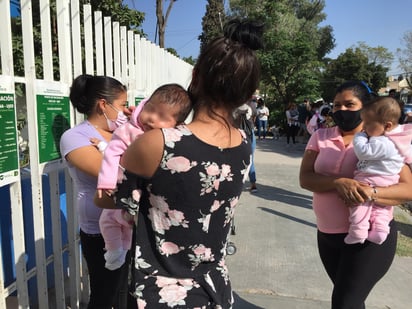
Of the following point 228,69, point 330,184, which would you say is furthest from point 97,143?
point 330,184

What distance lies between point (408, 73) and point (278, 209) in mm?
42139

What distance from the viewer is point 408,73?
40.6m

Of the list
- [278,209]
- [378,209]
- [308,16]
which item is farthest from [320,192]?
[308,16]

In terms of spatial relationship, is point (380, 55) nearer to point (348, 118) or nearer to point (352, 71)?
point (352, 71)

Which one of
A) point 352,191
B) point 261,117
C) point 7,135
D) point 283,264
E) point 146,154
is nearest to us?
point 146,154

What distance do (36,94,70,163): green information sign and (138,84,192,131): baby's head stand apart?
1.15m

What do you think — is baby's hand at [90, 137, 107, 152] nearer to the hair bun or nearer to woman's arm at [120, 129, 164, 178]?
woman's arm at [120, 129, 164, 178]

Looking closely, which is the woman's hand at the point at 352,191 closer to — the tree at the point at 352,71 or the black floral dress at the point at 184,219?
the black floral dress at the point at 184,219

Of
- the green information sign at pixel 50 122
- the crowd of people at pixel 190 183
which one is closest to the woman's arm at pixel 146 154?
the crowd of people at pixel 190 183

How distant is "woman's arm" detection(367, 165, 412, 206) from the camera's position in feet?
6.78

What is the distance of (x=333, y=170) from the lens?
2.26 m

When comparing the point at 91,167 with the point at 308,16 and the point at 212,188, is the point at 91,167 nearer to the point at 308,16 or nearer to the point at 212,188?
the point at 212,188

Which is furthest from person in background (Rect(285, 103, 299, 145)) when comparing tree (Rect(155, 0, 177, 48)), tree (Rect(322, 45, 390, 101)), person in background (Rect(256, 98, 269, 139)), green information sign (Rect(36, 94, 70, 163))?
tree (Rect(322, 45, 390, 101))

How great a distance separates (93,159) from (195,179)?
37.0 inches
